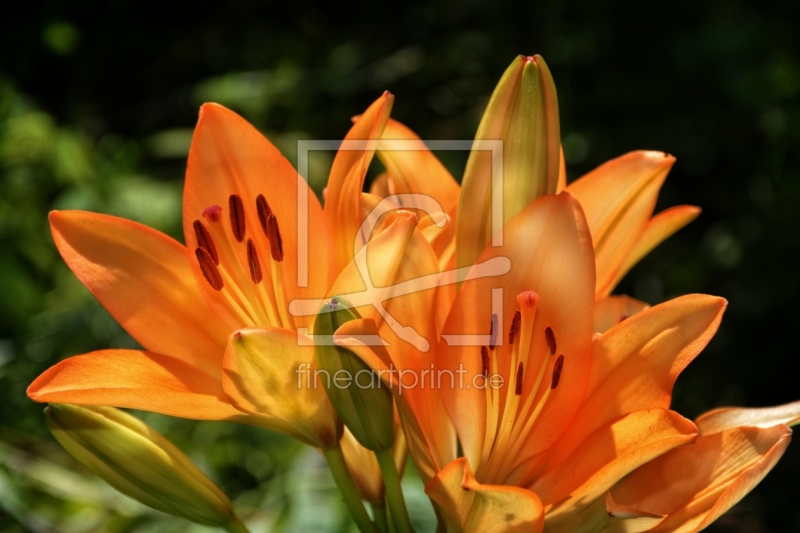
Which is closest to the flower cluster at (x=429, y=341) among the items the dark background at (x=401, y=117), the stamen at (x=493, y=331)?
the stamen at (x=493, y=331)

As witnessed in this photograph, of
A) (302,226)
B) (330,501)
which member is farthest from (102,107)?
(302,226)

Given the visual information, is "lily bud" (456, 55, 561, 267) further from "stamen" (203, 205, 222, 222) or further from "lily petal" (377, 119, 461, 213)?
"stamen" (203, 205, 222, 222)

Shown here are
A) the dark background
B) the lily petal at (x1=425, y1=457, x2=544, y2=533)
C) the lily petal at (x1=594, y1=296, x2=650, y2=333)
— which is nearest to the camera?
the lily petal at (x1=425, y1=457, x2=544, y2=533)

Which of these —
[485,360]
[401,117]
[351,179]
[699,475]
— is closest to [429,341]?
[485,360]

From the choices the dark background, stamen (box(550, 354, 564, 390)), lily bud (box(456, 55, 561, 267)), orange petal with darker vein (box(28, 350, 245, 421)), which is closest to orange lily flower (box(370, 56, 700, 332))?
lily bud (box(456, 55, 561, 267))

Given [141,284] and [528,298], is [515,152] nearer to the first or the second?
[528,298]

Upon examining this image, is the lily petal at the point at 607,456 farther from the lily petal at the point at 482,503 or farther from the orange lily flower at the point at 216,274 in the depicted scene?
the orange lily flower at the point at 216,274
